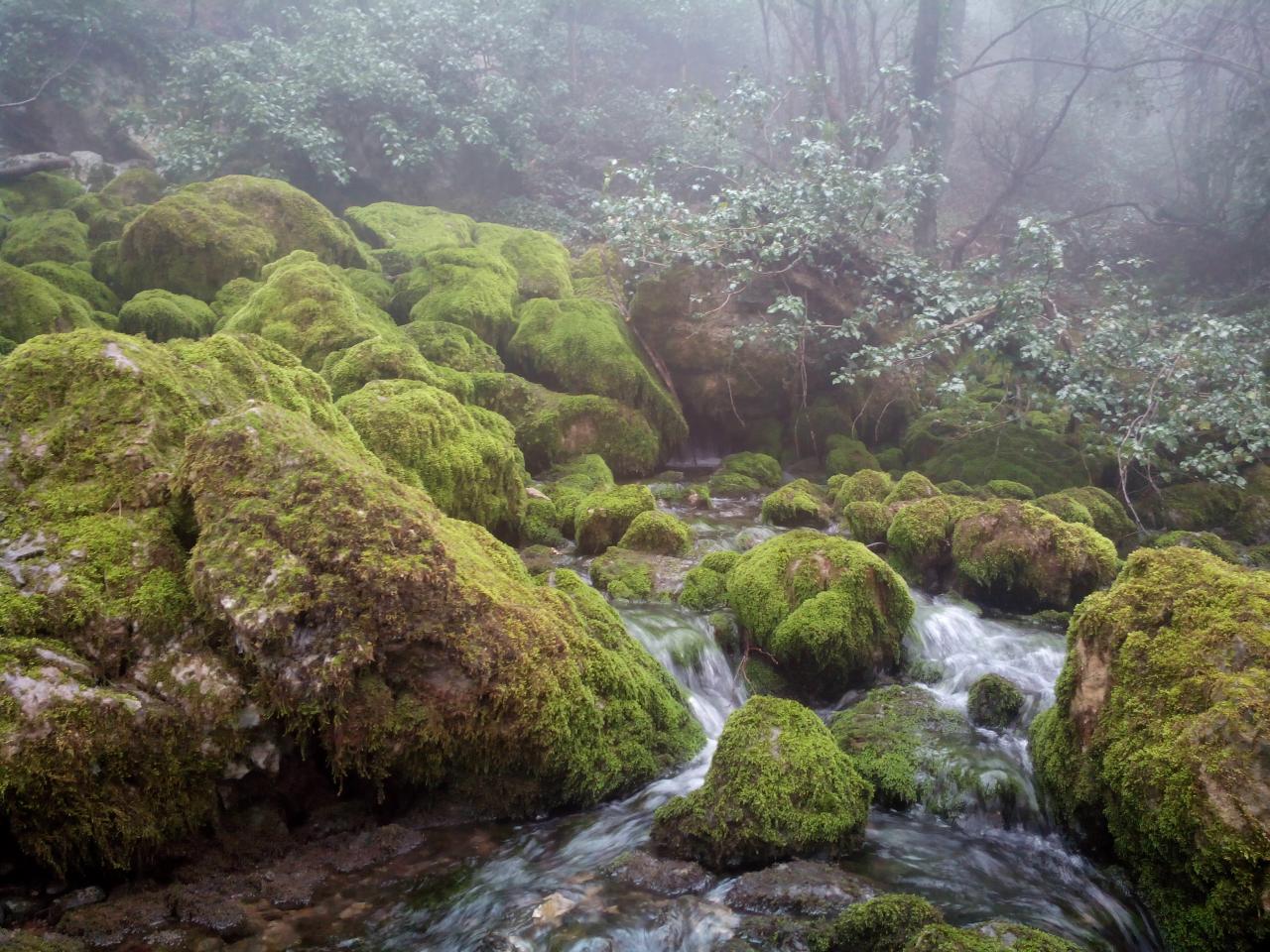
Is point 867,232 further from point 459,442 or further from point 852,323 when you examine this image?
point 459,442

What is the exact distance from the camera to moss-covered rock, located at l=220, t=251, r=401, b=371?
911 cm

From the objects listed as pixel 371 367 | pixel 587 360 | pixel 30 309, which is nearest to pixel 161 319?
pixel 30 309

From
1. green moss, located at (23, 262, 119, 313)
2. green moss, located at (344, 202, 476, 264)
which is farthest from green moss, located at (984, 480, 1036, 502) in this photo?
green moss, located at (23, 262, 119, 313)

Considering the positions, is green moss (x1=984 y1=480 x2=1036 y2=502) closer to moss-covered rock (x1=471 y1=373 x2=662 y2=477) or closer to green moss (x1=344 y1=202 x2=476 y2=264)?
moss-covered rock (x1=471 y1=373 x2=662 y2=477)

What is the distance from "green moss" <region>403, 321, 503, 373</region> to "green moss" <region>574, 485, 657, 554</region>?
11.0ft

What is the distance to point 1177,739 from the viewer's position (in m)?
3.34

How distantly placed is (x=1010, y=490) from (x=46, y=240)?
48.1ft

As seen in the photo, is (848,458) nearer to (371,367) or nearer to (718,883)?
(371,367)

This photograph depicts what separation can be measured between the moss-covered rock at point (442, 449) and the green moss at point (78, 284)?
6101 mm

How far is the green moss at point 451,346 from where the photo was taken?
1069 centimetres

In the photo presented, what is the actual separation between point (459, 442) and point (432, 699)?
3946 mm

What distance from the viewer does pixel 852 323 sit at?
40.6 ft

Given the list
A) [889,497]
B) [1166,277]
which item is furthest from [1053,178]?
[889,497]

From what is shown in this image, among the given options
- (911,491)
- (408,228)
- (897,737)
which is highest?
(408,228)
